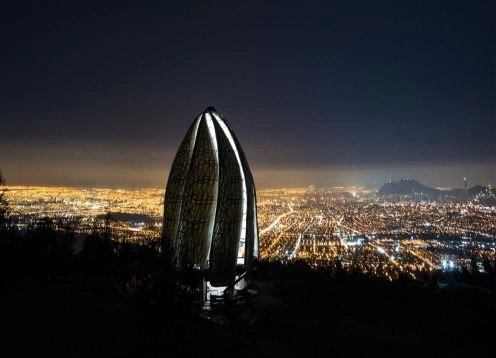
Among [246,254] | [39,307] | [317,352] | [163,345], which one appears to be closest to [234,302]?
[246,254]

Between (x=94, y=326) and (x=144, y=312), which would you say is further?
(x=94, y=326)

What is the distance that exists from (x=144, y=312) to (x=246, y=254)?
10.7m

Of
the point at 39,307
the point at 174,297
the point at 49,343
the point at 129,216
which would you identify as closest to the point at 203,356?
the point at 174,297

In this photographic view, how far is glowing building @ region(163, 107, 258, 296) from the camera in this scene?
1962 cm

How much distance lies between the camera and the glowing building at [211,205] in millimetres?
19625

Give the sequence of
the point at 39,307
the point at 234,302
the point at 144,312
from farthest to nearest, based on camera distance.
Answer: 1. the point at 234,302
2. the point at 39,307
3. the point at 144,312

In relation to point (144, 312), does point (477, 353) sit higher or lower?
lower

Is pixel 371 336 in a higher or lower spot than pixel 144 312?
lower

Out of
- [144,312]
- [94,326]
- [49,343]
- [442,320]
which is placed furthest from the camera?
[442,320]

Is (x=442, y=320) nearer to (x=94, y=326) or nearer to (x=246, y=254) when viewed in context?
(x=246, y=254)

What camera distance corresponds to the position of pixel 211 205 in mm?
20516

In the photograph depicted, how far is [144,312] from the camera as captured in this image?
35.6 ft

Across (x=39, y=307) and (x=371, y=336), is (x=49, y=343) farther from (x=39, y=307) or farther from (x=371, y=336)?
(x=371, y=336)

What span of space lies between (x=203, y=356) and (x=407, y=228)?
75.0 m
